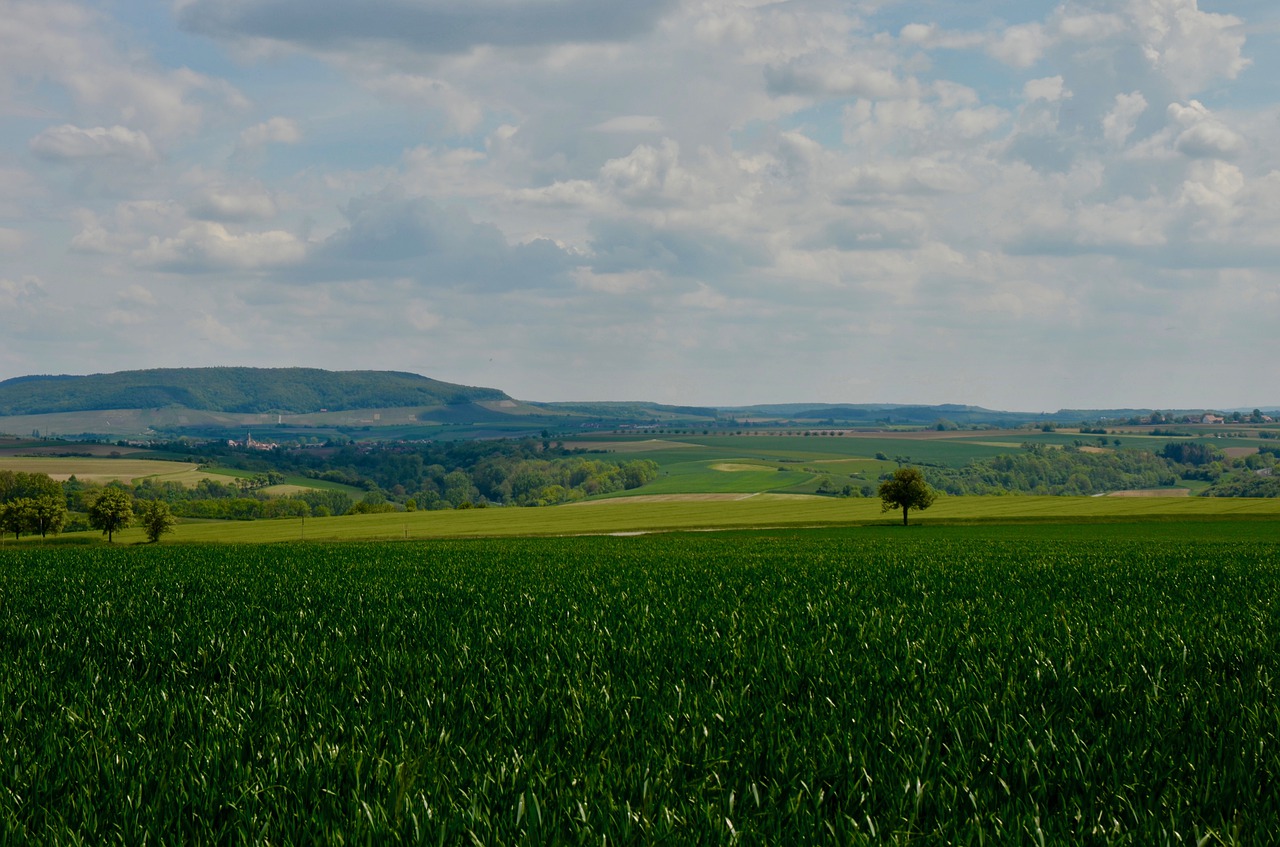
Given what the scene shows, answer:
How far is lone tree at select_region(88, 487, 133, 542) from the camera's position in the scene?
76.7m

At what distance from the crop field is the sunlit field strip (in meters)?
61.6

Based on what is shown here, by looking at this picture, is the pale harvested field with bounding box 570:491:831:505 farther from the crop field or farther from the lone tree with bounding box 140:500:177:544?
the crop field

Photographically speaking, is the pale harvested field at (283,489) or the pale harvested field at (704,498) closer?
the pale harvested field at (704,498)

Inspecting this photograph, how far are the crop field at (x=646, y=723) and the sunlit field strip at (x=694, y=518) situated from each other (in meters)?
61.6

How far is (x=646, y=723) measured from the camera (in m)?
7.96

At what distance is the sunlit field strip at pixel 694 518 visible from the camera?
80188 millimetres

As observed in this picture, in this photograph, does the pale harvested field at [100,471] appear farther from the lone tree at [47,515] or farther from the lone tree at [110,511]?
the lone tree at [110,511]

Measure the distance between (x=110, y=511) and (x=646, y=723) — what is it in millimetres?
81826

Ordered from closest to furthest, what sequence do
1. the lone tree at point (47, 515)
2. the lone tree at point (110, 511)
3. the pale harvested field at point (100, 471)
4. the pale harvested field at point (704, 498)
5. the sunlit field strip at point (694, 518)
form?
the lone tree at point (110, 511) < the lone tree at point (47, 515) < the sunlit field strip at point (694, 518) < the pale harvested field at point (704, 498) < the pale harvested field at point (100, 471)

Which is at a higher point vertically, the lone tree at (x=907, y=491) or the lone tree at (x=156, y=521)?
the lone tree at (x=907, y=491)

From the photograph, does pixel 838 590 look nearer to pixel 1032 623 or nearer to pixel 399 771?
pixel 1032 623

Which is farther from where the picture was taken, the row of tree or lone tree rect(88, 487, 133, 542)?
the row of tree

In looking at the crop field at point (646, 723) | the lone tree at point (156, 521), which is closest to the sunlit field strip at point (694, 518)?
the lone tree at point (156, 521)

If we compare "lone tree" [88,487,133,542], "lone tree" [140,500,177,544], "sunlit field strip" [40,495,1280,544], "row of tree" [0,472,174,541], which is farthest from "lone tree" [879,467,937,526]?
"lone tree" [88,487,133,542]
